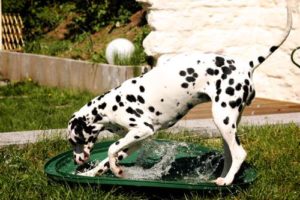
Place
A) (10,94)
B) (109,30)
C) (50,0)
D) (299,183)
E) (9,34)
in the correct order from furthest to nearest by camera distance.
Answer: (50,0), (9,34), (109,30), (10,94), (299,183)

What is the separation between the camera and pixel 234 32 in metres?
10.1

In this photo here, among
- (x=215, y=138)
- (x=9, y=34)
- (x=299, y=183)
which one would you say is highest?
(x=299, y=183)

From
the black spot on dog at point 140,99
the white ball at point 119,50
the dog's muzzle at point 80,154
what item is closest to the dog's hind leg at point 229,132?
the black spot on dog at point 140,99

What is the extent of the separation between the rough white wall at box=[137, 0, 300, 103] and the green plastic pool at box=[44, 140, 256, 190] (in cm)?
398

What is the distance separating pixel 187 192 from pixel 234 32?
18.9 feet

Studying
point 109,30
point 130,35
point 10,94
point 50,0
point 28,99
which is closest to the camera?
point 28,99

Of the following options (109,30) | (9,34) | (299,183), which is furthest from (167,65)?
(9,34)

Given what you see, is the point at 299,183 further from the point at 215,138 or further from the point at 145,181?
the point at 215,138

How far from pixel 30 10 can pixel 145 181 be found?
12.7 meters

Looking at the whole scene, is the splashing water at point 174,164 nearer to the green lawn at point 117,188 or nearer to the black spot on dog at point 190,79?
the green lawn at point 117,188

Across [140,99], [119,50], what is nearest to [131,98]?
[140,99]

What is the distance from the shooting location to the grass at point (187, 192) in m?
4.64

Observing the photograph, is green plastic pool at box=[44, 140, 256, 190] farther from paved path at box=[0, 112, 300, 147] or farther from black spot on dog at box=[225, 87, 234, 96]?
paved path at box=[0, 112, 300, 147]

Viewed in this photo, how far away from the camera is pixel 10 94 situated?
452 inches
